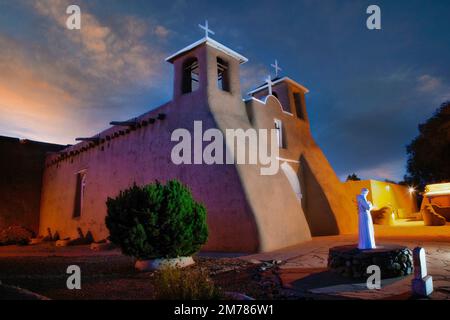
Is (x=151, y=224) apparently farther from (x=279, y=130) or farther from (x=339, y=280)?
(x=279, y=130)

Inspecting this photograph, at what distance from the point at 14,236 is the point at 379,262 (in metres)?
19.2

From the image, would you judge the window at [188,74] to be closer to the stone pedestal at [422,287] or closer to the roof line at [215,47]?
the roof line at [215,47]

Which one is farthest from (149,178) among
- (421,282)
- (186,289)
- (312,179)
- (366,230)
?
(421,282)

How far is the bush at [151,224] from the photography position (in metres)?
6.72

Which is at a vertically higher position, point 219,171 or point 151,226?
point 219,171

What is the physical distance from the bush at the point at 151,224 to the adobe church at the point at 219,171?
10.9ft

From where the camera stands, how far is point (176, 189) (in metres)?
7.40

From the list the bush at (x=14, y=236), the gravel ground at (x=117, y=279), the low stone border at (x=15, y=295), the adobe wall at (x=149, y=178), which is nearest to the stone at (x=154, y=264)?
the gravel ground at (x=117, y=279)

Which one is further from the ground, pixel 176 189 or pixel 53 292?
pixel 176 189

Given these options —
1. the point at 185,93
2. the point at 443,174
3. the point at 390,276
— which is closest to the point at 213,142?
the point at 185,93

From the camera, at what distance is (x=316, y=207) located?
1507 cm

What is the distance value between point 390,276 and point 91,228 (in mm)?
14342

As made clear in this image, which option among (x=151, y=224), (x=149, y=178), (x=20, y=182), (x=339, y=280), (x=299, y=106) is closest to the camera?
(x=339, y=280)
